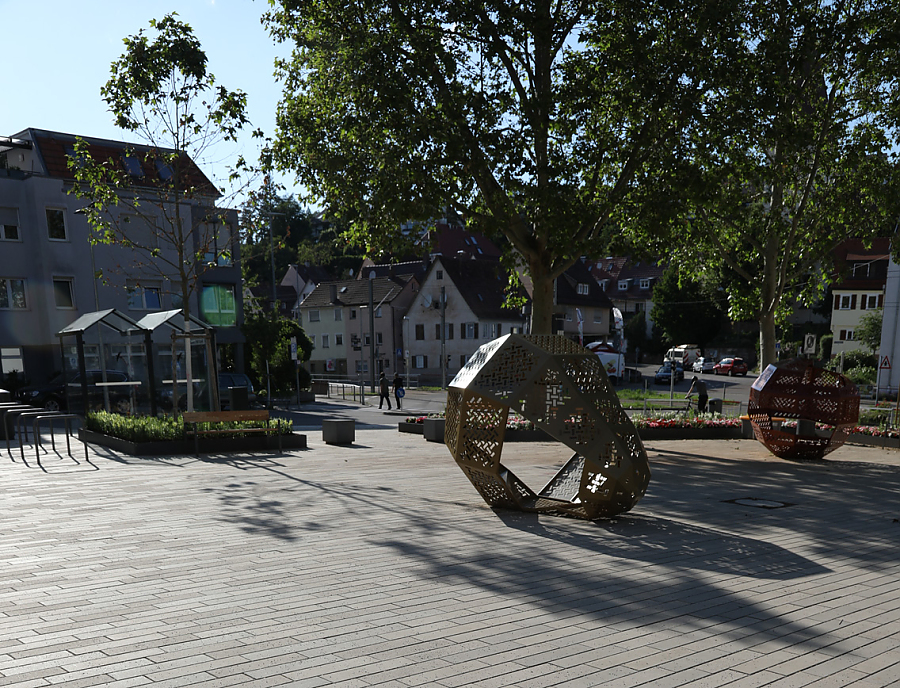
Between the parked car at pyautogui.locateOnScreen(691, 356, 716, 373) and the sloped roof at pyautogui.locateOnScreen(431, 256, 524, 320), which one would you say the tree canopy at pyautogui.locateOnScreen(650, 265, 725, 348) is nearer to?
the parked car at pyautogui.locateOnScreen(691, 356, 716, 373)

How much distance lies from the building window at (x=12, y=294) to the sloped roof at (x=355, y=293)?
→ 34.0 meters

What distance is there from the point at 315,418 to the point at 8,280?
1499 centimetres

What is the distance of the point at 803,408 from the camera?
1521 centimetres

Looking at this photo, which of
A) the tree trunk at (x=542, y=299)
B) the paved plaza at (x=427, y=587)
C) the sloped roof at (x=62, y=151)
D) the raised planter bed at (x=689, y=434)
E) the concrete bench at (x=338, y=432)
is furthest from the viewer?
the sloped roof at (x=62, y=151)

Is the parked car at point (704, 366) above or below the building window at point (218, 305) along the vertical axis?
below

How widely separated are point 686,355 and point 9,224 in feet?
176

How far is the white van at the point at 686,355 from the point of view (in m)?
66.0

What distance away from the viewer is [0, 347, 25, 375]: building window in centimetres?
3191

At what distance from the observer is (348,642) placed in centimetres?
474

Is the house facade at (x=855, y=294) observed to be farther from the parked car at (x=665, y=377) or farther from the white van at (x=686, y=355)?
the white van at (x=686, y=355)

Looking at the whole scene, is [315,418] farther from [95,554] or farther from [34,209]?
[95,554]

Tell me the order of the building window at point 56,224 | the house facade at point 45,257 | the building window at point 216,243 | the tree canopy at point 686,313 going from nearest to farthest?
1. the building window at point 216,243
2. the house facade at point 45,257
3. the building window at point 56,224
4. the tree canopy at point 686,313

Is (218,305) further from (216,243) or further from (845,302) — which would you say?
(845,302)

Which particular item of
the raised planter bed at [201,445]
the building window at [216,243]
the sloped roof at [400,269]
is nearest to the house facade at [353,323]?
the sloped roof at [400,269]
